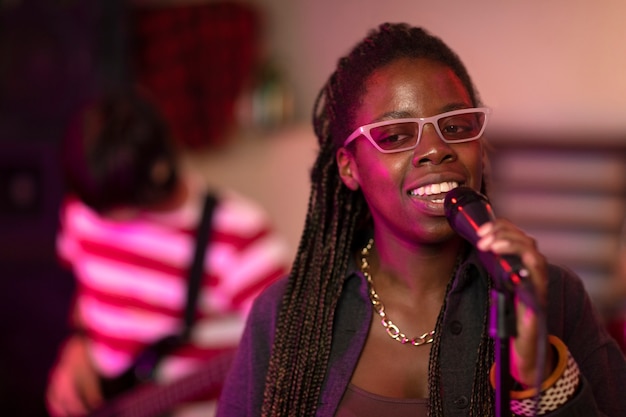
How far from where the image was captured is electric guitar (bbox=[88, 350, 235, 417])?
102 inches

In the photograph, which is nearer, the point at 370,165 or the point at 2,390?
the point at 370,165

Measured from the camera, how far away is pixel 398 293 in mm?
1499

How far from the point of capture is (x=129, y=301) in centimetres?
268

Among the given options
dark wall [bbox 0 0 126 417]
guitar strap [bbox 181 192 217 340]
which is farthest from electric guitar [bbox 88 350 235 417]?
dark wall [bbox 0 0 126 417]

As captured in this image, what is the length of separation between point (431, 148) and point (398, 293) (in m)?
0.31

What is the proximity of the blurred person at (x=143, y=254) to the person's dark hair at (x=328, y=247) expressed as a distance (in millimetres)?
941

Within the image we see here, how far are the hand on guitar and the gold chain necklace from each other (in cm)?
153

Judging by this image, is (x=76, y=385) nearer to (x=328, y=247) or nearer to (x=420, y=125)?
(x=328, y=247)

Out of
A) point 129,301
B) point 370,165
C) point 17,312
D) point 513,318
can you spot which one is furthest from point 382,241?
point 17,312

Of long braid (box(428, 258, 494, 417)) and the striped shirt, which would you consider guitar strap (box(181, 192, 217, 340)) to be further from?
long braid (box(428, 258, 494, 417))

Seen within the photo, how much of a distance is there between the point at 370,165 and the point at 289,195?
318cm

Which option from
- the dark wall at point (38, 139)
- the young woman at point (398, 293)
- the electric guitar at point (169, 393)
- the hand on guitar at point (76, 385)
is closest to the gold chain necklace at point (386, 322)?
the young woman at point (398, 293)

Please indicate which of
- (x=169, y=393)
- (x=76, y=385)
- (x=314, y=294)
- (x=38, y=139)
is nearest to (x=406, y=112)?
(x=314, y=294)

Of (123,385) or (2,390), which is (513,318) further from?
(2,390)
